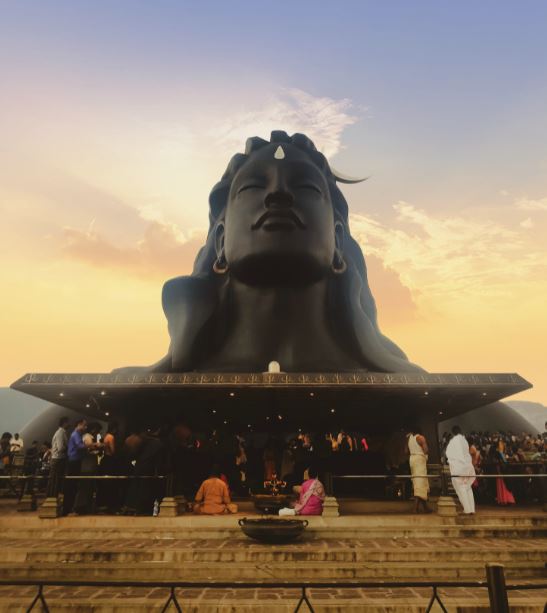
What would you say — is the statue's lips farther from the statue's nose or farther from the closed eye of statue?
the closed eye of statue

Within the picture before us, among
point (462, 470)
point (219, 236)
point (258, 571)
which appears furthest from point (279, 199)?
point (258, 571)

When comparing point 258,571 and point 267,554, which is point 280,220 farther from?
point 258,571

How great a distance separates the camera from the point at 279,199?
50.5ft

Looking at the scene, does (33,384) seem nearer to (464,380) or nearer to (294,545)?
(294,545)

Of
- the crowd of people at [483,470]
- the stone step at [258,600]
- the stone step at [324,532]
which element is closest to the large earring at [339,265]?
the crowd of people at [483,470]

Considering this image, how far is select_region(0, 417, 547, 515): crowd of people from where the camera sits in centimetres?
970

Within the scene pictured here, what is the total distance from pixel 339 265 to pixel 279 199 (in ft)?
12.2

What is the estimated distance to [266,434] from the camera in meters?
17.2

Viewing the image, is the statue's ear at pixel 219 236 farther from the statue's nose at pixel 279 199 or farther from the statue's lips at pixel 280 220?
the statue's nose at pixel 279 199

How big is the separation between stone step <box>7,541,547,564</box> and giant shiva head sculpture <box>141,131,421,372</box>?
808 centimetres

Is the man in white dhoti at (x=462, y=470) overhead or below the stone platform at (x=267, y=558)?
overhead

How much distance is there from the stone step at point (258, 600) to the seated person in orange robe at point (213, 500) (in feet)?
11.0

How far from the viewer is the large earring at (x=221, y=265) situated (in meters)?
17.3

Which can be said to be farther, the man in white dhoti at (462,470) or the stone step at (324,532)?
the man in white dhoti at (462,470)
